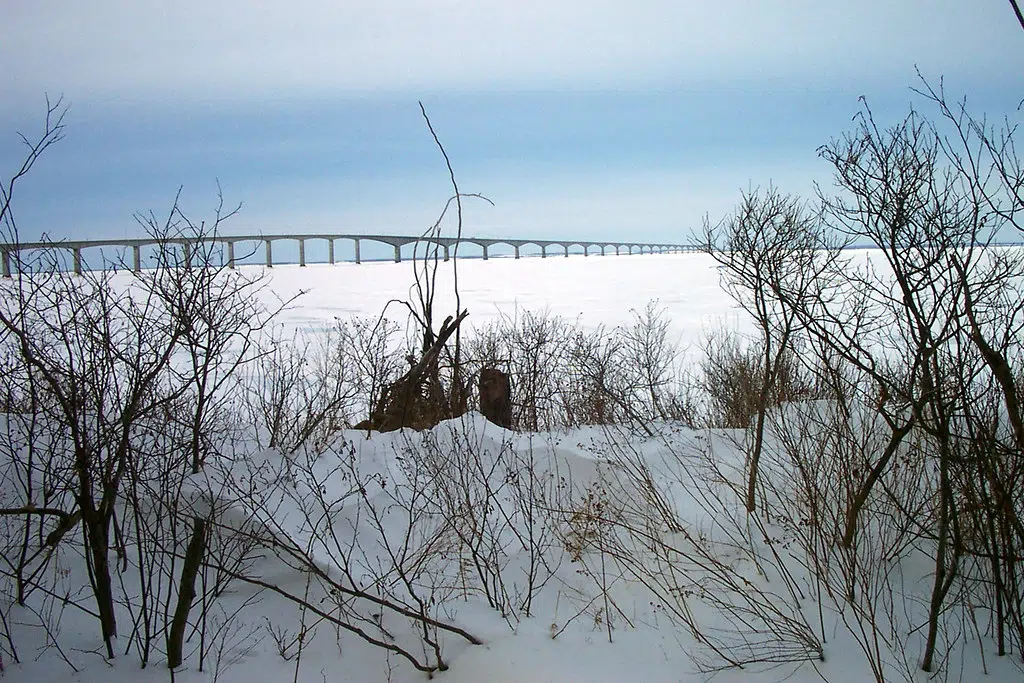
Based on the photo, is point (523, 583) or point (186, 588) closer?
point (186, 588)

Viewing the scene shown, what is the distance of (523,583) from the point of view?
709 centimetres

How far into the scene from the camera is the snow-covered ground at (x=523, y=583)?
18.9 ft

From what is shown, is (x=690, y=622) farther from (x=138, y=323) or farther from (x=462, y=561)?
(x=138, y=323)

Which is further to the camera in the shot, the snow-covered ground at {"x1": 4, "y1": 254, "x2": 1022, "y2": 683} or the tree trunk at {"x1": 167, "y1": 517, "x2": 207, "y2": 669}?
the snow-covered ground at {"x1": 4, "y1": 254, "x2": 1022, "y2": 683}

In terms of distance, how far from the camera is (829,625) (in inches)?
239

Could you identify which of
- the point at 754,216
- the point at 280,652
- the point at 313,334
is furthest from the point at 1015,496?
the point at 313,334

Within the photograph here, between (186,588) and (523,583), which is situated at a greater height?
(186,588)

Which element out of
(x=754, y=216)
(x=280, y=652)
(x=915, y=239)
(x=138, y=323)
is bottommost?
(x=280, y=652)

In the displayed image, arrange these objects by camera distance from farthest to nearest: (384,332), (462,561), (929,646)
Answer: (384,332), (462,561), (929,646)

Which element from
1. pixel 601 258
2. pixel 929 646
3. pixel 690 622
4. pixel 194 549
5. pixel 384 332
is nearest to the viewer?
pixel 194 549

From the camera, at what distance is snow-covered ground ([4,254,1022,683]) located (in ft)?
18.9

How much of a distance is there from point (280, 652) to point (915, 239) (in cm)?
562

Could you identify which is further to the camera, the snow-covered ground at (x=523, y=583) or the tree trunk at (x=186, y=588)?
the snow-covered ground at (x=523, y=583)

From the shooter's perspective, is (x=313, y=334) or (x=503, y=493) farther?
(x=313, y=334)
